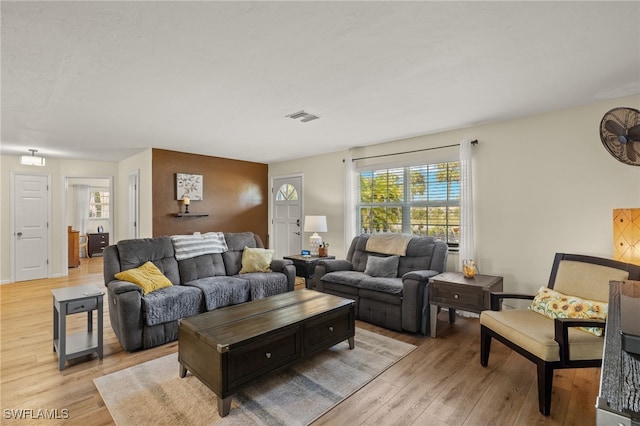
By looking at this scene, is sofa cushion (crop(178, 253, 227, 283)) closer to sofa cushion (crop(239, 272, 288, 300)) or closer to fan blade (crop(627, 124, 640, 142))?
sofa cushion (crop(239, 272, 288, 300))

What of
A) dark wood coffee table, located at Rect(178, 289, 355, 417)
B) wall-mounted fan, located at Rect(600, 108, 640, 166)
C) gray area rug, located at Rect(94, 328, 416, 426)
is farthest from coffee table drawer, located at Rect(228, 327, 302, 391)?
wall-mounted fan, located at Rect(600, 108, 640, 166)

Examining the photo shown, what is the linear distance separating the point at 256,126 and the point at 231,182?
8.45ft

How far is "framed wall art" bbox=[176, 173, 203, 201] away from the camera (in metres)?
5.30

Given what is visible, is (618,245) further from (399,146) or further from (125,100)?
(125,100)

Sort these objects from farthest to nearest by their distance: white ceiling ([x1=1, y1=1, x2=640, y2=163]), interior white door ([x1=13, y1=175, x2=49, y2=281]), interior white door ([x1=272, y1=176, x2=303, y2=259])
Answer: interior white door ([x1=272, y1=176, x2=303, y2=259]) < interior white door ([x1=13, y1=175, x2=49, y2=281]) < white ceiling ([x1=1, y1=1, x2=640, y2=163])

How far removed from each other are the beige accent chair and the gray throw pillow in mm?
1306

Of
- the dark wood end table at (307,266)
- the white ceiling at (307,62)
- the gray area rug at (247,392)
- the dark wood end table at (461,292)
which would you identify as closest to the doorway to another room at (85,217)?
the white ceiling at (307,62)

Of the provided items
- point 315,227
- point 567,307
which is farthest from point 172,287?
point 567,307

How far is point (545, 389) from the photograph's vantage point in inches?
78.1

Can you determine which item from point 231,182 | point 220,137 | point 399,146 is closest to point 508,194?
point 399,146

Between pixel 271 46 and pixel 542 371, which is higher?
pixel 271 46

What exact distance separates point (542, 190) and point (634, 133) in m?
1.15

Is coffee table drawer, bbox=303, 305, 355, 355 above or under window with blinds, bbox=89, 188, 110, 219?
under

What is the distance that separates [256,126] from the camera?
384 centimetres
